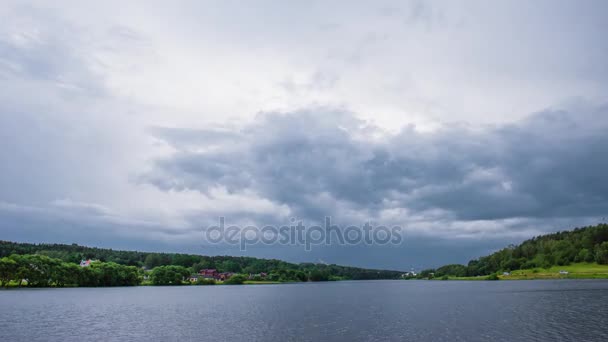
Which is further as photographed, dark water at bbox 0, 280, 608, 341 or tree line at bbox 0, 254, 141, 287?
tree line at bbox 0, 254, 141, 287

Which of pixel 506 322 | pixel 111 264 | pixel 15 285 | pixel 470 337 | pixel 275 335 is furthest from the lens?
pixel 111 264

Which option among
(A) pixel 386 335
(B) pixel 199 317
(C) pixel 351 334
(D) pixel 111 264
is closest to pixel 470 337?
(A) pixel 386 335

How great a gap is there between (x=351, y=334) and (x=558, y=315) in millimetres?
35849

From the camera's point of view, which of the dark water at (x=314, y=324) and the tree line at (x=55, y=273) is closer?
the dark water at (x=314, y=324)

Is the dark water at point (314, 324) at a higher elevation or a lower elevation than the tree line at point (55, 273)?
lower

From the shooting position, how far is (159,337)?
54750 mm

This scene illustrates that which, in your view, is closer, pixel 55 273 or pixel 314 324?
pixel 314 324

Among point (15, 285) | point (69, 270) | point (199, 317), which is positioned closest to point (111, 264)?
point (69, 270)

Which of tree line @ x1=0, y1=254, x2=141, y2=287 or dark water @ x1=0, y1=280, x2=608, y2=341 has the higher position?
tree line @ x1=0, y1=254, x2=141, y2=287

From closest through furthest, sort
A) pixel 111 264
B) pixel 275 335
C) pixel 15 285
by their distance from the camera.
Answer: pixel 275 335 < pixel 15 285 < pixel 111 264

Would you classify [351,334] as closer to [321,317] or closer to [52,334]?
[321,317]

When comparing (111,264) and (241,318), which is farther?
(111,264)

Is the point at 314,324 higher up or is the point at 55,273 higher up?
the point at 55,273

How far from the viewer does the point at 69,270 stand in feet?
552
